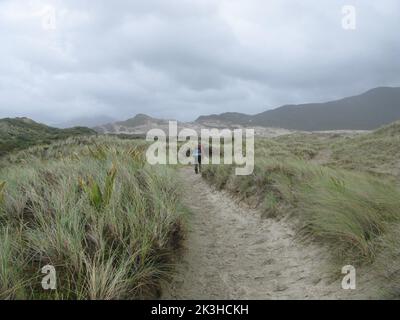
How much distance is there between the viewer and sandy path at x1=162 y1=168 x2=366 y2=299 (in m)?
4.34

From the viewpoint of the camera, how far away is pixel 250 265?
5.32 m

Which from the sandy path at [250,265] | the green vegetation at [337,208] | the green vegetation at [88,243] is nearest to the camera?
the green vegetation at [88,243]

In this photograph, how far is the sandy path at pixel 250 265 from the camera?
4.34 m

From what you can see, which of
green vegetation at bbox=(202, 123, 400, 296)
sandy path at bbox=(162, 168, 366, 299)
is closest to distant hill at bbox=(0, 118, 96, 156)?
green vegetation at bbox=(202, 123, 400, 296)

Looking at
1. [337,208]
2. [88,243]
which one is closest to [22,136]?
[88,243]

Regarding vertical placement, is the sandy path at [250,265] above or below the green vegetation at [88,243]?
below

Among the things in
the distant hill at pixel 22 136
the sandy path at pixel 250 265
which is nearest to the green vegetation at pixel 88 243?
the sandy path at pixel 250 265

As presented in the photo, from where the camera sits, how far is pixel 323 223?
5367 millimetres

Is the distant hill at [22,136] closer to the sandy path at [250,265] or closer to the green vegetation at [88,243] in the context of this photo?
the green vegetation at [88,243]

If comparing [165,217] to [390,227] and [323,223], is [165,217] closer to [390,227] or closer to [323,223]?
[323,223]

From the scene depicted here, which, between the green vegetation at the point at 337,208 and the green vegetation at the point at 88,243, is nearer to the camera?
the green vegetation at the point at 88,243

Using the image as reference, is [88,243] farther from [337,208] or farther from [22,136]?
[22,136]

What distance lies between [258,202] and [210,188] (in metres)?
3.94
